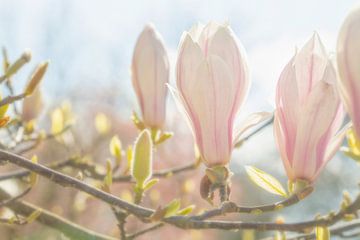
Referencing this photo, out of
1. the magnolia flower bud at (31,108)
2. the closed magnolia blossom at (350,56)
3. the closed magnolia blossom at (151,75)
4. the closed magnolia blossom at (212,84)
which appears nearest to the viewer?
the closed magnolia blossom at (350,56)

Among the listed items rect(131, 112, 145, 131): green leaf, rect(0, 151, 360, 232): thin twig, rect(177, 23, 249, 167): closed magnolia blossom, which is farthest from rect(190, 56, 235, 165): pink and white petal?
rect(131, 112, 145, 131): green leaf

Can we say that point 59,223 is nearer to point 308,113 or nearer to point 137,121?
point 137,121

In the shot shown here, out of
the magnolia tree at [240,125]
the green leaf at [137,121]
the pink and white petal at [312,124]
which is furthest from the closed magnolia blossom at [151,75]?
the pink and white petal at [312,124]

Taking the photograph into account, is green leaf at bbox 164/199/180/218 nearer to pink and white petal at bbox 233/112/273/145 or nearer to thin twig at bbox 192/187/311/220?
thin twig at bbox 192/187/311/220

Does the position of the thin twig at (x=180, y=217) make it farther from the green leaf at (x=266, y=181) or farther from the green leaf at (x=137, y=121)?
the green leaf at (x=137, y=121)

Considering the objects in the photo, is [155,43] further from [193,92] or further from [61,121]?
[61,121]

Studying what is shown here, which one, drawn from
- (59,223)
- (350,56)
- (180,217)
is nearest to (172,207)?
(180,217)

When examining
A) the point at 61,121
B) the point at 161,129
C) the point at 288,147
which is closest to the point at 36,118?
the point at 61,121
